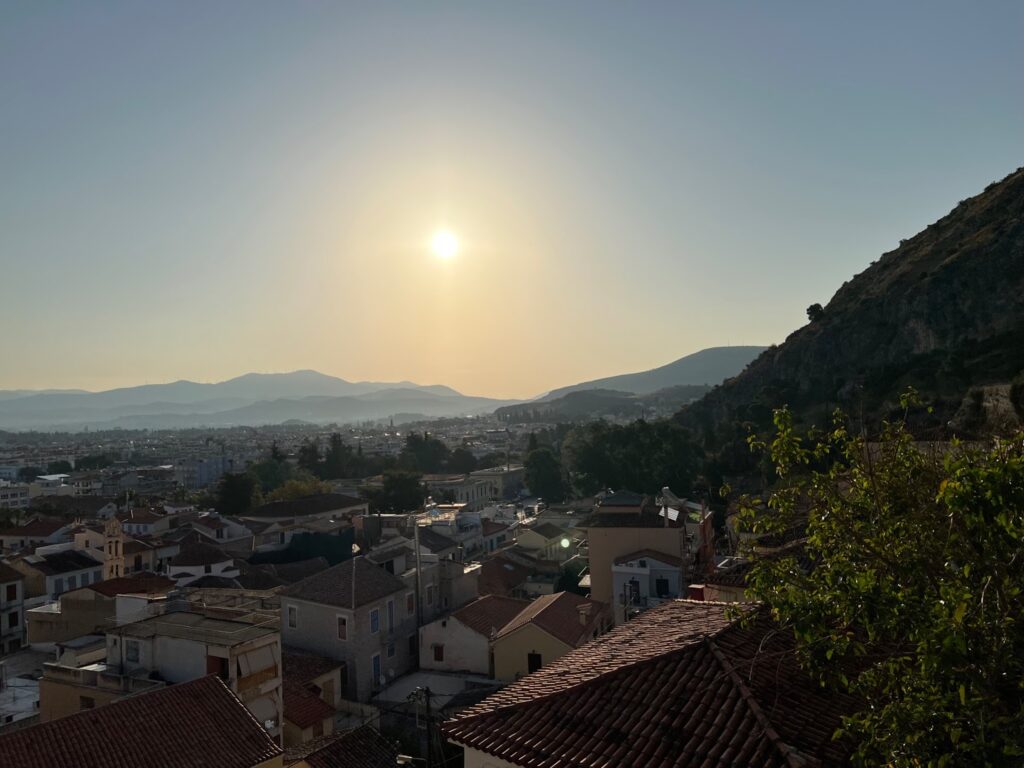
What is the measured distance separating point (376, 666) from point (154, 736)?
12697mm

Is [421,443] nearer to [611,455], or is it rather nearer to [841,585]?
[611,455]

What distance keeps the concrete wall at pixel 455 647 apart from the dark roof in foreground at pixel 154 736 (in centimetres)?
1184

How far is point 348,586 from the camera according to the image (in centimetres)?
2547

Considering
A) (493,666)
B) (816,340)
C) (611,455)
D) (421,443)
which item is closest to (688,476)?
(611,455)

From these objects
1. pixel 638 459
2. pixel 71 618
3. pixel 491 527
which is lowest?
pixel 491 527

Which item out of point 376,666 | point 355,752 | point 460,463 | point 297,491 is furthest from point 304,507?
point 460,463

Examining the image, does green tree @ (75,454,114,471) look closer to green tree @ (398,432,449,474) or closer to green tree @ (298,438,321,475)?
green tree @ (298,438,321,475)

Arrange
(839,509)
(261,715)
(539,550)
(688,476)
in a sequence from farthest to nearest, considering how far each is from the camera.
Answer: (688,476)
(539,550)
(261,715)
(839,509)

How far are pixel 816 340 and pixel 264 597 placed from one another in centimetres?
6805

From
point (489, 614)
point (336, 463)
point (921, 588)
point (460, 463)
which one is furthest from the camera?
point (460, 463)

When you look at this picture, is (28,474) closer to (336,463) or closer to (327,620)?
(336,463)

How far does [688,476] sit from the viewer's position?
59750 mm

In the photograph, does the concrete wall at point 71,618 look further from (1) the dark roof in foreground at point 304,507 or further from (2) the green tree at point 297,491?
(2) the green tree at point 297,491

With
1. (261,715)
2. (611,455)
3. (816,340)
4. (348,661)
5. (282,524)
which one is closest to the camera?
(261,715)
